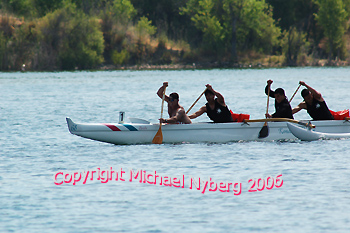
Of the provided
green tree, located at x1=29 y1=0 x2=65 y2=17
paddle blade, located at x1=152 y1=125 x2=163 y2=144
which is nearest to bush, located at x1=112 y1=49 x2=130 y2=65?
green tree, located at x1=29 y1=0 x2=65 y2=17

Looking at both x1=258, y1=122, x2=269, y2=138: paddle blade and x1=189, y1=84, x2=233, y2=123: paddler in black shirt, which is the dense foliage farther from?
x1=258, y1=122, x2=269, y2=138: paddle blade

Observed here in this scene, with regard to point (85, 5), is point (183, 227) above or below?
below

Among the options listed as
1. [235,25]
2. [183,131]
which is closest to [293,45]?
[235,25]

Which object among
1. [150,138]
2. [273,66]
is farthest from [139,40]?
[150,138]

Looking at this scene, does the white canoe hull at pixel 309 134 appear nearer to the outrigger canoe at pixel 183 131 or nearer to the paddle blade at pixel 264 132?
the outrigger canoe at pixel 183 131

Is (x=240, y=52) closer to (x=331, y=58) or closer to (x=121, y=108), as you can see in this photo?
(x=331, y=58)

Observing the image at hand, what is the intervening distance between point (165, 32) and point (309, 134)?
61.6 metres

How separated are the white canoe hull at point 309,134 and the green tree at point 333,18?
207 feet

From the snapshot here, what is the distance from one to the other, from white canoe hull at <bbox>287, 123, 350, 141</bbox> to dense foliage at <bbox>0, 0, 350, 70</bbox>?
50881mm

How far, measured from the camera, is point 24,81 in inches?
2053

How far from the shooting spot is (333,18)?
78375 millimetres

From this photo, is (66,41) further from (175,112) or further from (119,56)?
(175,112)

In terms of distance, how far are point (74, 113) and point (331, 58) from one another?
58.8 m

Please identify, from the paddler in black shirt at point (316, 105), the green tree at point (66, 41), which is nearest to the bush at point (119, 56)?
the green tree at point (66, 41)
